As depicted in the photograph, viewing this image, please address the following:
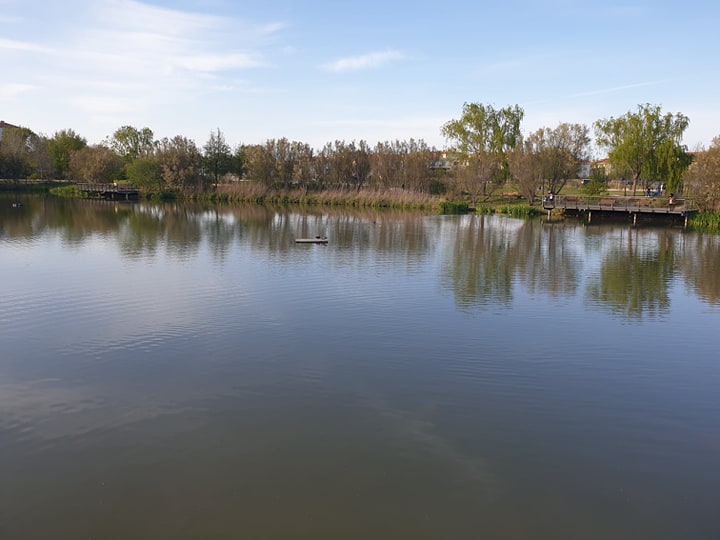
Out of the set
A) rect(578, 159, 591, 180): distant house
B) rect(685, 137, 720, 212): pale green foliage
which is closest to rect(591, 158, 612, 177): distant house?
rect(578, 159, 591, 180): distant house

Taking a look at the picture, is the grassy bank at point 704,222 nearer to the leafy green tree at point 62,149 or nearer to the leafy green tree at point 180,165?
the leafy green tree at point 180,165

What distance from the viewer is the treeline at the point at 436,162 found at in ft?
180

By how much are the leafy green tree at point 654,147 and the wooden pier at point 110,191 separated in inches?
2242

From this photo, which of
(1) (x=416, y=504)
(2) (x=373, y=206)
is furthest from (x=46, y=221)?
(1) (x=416, y=504)

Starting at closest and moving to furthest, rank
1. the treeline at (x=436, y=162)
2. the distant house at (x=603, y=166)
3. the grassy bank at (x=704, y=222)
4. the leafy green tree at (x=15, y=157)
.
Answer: the grassy bank at (x=704, y=222) → the treeline at (x=436, y=162) → the distant house at (x=603, y=166) → the leafy green tree at (x=15, y=157)

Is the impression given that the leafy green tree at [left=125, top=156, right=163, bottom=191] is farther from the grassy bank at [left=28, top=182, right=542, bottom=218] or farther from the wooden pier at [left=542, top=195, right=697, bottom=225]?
the wooden pier at [left=542, top=195, right=697, bottom=225]

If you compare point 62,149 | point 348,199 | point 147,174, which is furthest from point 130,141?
→ point 348,199

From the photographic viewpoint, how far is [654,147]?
54969 millimetres

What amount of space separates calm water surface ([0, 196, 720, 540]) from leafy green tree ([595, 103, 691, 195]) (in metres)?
37.6

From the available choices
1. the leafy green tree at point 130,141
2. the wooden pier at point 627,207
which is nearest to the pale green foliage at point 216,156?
the leafy green tree at point 130,141

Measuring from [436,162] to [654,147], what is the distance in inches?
1016

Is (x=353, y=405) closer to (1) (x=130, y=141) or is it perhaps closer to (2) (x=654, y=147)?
(2) (x=654, y=147)

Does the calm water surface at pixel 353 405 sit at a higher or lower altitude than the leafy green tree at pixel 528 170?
lower

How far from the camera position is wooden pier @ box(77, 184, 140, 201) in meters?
71.1
